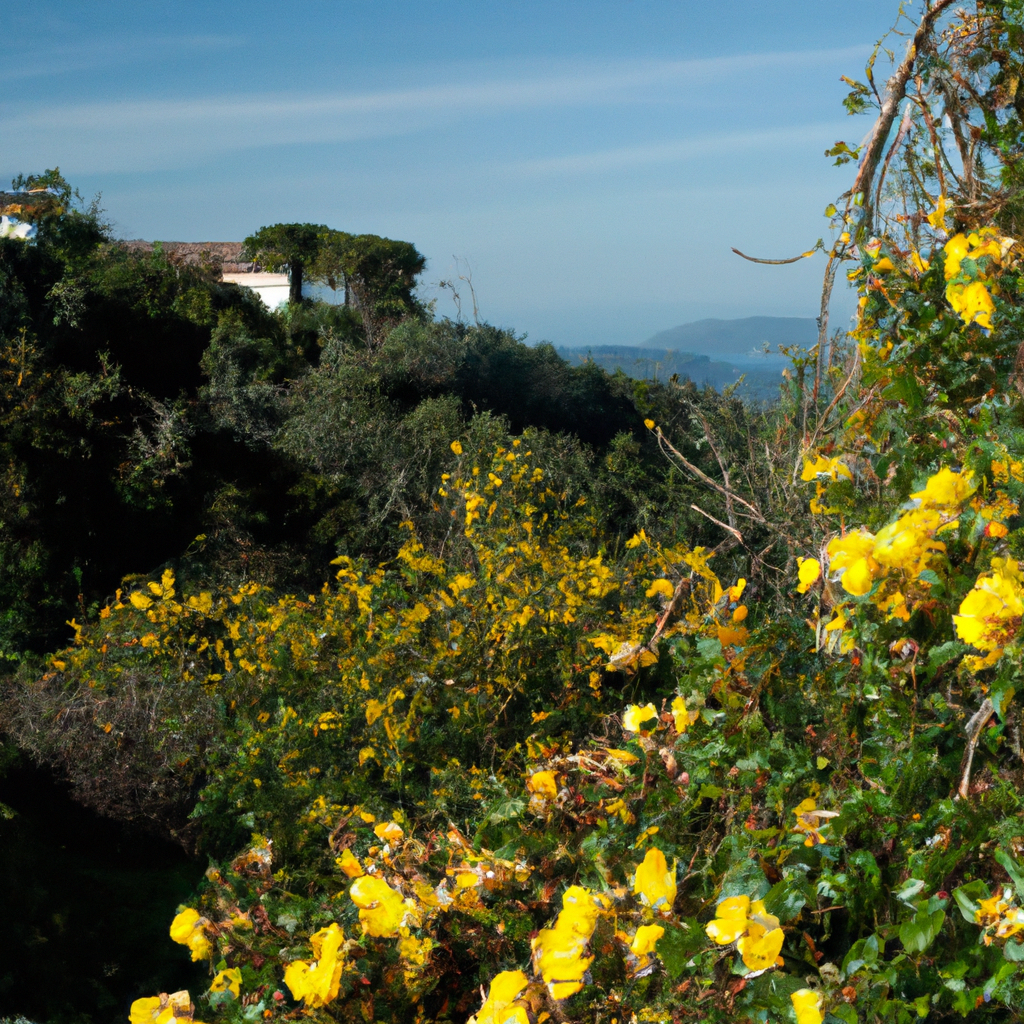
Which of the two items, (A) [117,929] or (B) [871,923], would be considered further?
(A) [117,929]

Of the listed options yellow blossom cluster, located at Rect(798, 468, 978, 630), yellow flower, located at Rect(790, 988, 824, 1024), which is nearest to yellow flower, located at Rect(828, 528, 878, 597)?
yellow blossom cluster, located at Rect(798, 468, 978, 630)

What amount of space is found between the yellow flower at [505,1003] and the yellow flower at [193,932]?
2.18 feet

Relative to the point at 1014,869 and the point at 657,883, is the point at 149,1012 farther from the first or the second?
the point at 1014,869

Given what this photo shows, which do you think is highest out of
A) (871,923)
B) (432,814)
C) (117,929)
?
(871,923)

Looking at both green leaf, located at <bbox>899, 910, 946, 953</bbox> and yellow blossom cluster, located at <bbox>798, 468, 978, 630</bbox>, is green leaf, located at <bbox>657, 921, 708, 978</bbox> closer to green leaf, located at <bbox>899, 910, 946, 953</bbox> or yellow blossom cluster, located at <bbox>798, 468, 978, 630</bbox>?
green leaf, located at <bbox>899, 910, 946, 953</bbox>

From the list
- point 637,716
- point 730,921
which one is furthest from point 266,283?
point 730,921

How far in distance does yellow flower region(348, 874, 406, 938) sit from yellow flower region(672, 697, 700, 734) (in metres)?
0.54

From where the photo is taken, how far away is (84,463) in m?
7.04

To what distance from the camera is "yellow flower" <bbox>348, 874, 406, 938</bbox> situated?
1331 millimetres

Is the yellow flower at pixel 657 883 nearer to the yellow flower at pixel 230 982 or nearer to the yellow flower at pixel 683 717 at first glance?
the yellow flower at pixel 683 717

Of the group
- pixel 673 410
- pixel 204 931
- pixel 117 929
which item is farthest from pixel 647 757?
pixel 673 410

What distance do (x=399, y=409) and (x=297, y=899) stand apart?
7.51 meters


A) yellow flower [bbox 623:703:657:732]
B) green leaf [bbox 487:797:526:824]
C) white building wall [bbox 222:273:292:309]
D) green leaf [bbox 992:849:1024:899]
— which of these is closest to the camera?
green leaf [bbox 992:849:1024:899]

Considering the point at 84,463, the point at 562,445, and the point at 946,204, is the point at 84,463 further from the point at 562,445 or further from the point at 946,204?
the point at 946,204
